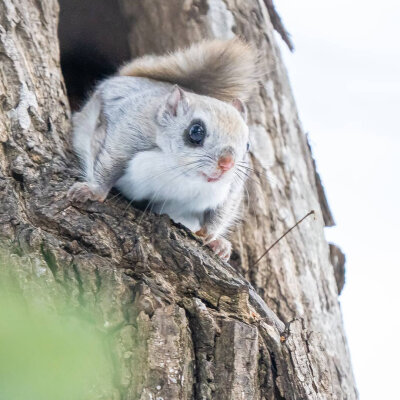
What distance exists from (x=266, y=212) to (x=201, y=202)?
804 millimetres

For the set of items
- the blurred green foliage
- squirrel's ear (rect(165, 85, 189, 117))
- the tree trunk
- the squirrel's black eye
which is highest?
the blurred green foliage

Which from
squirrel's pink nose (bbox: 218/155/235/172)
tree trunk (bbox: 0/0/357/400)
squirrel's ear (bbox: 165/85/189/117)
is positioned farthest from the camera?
squirrel's ear (bbox: 165/85/189/117)

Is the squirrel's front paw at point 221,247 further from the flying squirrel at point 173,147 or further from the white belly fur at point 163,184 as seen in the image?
the white belly fur at point 163,184

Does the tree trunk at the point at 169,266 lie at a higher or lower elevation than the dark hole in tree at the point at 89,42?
lower

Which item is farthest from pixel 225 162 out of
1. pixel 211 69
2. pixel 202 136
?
pixel 211 69

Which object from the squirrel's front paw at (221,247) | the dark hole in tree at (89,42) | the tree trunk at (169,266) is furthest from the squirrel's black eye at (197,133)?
the dark hole in tree at (89,42)

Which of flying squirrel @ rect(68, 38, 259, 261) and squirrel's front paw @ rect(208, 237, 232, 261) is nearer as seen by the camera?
flying squirrel @ rect(68, 38, 259, 261)

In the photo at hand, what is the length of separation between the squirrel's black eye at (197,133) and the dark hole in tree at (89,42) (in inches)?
63.9

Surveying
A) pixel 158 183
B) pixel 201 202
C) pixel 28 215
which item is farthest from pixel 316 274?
pixel 28 215

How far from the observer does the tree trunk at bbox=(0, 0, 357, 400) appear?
176cm

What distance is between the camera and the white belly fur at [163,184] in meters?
2.60

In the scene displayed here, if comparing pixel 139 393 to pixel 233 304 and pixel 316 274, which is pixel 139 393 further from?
pixel 316 274

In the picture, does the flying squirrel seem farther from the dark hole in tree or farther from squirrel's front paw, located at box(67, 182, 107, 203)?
the dark hole in tree

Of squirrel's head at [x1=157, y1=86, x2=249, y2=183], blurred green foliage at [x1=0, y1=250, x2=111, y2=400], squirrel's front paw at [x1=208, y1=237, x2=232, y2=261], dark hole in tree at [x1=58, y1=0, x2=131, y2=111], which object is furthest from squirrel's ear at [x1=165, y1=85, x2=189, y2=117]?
blurred green foliage at [x1=0, y1=250, x2=111, y2=400]
